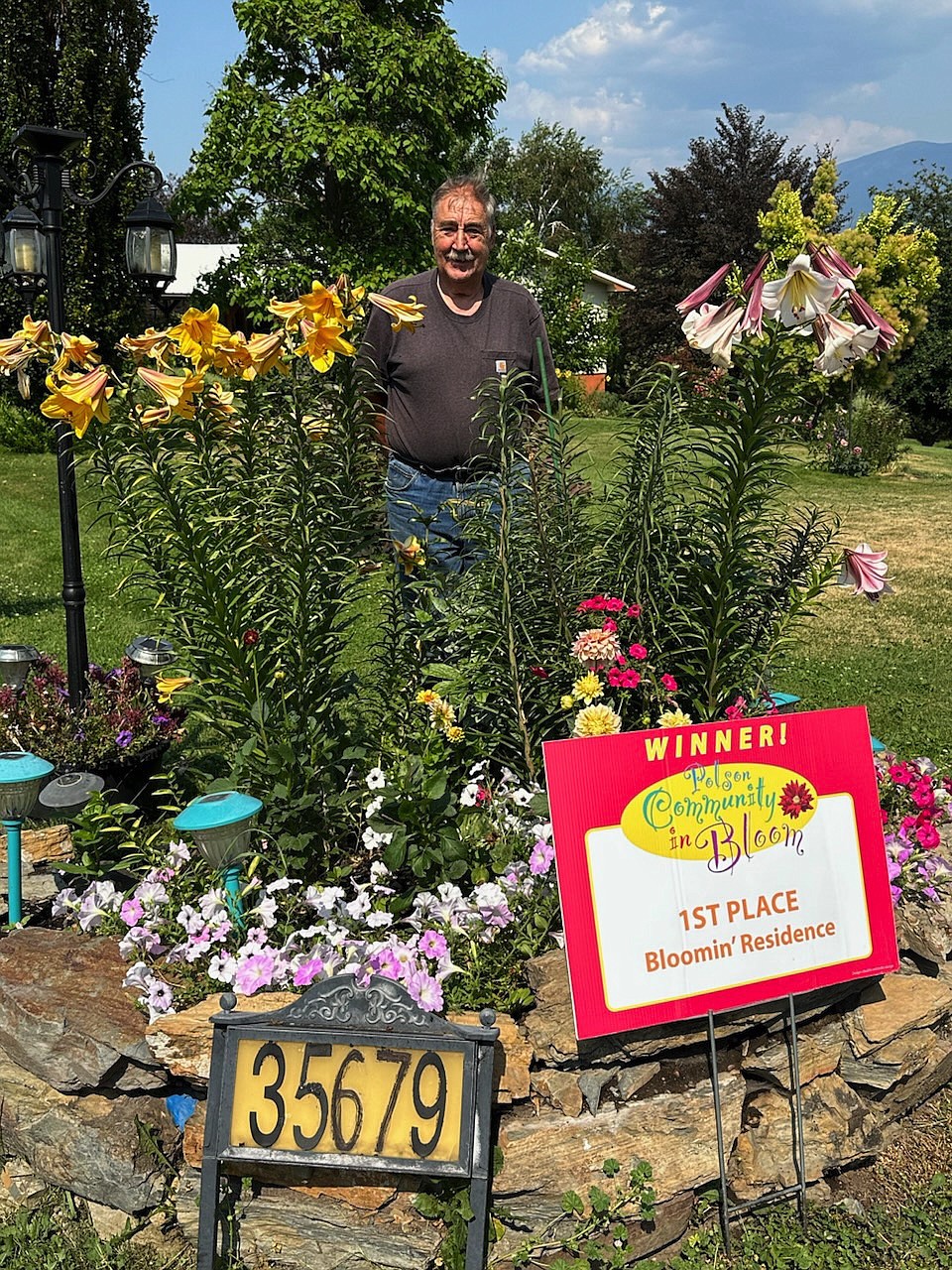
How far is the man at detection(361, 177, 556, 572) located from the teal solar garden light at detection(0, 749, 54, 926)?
Result: 1.28 meters

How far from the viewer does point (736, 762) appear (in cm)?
237

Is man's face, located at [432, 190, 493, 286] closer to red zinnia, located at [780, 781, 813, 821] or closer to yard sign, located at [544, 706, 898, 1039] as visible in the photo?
→ yard sign, located at [544, 706, 898, 1039]

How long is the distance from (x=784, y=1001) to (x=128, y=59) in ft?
52.4

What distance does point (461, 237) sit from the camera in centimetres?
335

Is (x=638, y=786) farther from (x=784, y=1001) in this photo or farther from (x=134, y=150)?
(x=134, y=150)

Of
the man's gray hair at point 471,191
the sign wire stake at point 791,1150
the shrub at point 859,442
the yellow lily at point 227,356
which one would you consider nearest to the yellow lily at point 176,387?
the yellow lily at point 227,356

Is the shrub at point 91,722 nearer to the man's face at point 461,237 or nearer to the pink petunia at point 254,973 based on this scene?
the pink petunia at point 254,973

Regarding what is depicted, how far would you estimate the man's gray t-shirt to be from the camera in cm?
342

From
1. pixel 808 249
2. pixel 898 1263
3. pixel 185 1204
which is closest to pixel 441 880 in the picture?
pixel 185 1204

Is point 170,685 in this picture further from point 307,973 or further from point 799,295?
point 799,295

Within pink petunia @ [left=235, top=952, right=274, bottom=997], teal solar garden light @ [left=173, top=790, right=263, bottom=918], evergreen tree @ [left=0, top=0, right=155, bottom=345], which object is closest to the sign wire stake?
pink petunia @ [left=235, top=952, right=274, bottom=997]

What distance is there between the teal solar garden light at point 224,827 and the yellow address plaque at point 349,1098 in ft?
1.30

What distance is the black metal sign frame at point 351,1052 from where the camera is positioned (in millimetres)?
2059

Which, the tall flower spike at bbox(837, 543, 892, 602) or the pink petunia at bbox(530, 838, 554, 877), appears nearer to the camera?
the pink petunia at bbox(530, 838, 554, 877)
